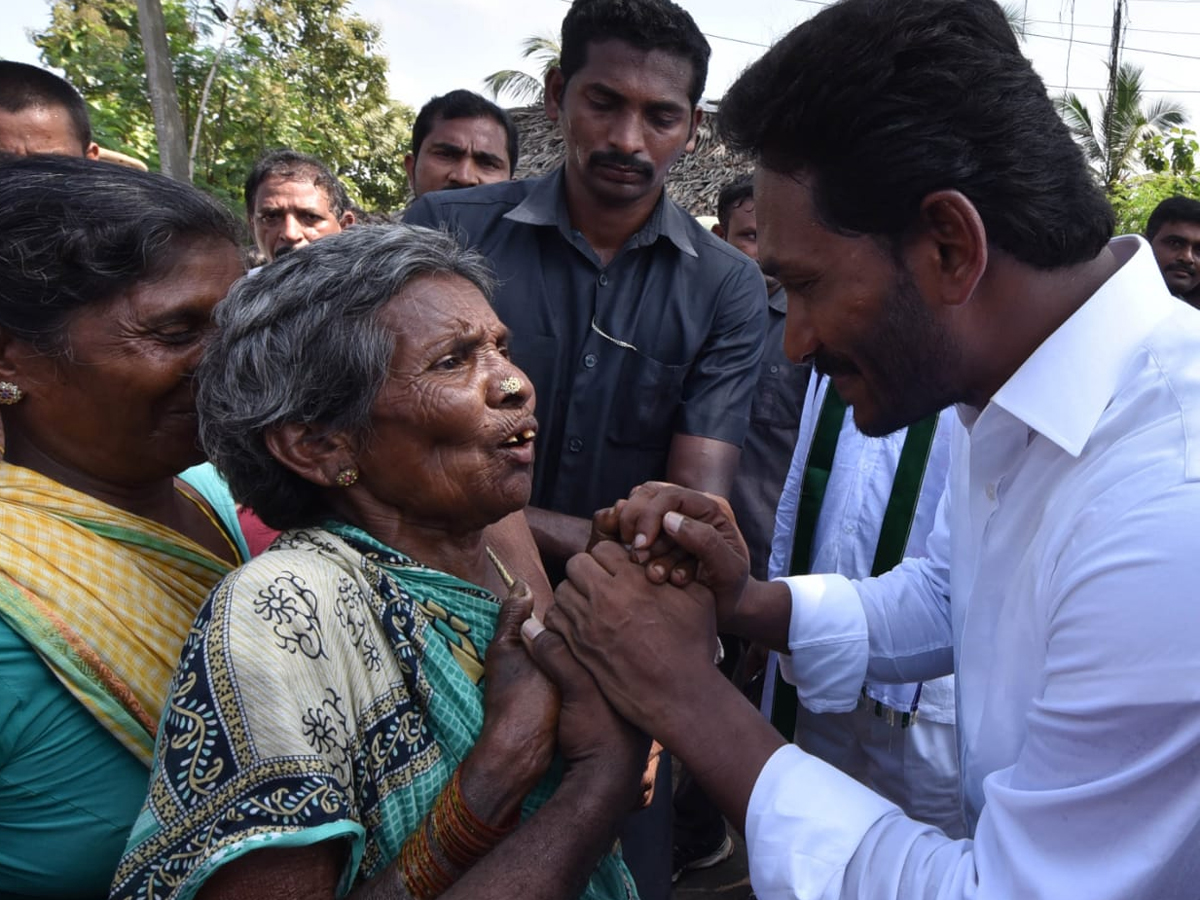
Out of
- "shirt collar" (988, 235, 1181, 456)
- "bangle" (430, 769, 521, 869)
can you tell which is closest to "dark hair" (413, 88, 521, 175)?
"shirt collar" (988, 235, 1181, 456)

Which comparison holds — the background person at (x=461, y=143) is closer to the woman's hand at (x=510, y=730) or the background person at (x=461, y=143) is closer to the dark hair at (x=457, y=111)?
the dark hair at (x=457, y=111)

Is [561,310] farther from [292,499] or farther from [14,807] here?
[14,807]

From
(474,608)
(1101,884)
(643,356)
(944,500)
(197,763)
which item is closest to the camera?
(1101,884)

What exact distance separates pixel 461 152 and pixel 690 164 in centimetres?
729

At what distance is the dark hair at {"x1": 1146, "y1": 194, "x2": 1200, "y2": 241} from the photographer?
25.4ft

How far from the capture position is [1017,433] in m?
1.83

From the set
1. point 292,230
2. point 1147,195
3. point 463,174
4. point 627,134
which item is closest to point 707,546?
point 627,134

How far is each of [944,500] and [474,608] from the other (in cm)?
163

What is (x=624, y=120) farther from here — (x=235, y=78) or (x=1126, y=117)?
(x=1126, y=117)

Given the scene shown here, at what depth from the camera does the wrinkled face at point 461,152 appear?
536 cm

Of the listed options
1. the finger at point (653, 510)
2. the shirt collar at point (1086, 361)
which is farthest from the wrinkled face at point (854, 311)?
the finger at point (653, 510)

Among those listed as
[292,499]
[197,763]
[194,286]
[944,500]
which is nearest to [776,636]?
[944,500]

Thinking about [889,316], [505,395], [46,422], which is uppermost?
[889,316]

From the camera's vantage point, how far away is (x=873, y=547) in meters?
3.35
